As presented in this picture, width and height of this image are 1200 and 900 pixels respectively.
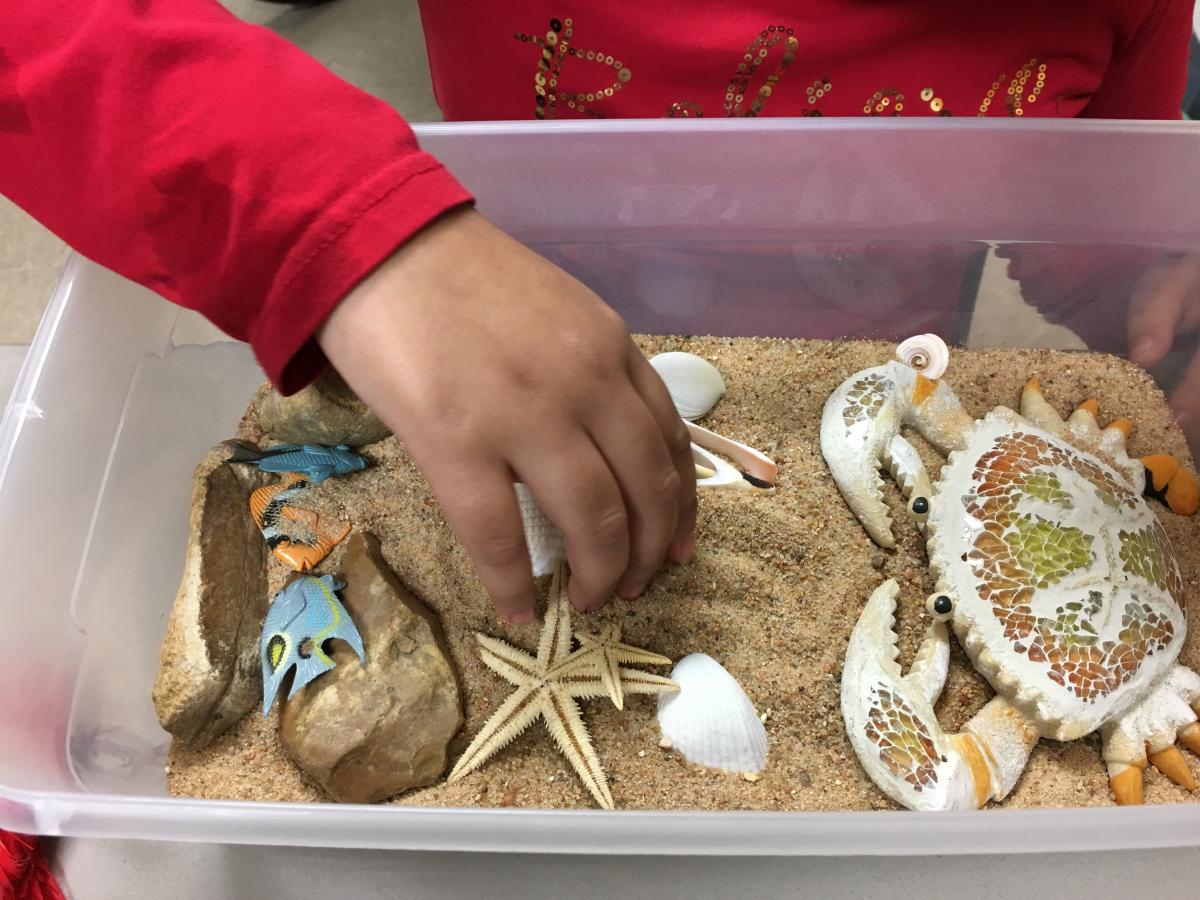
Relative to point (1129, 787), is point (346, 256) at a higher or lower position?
higher

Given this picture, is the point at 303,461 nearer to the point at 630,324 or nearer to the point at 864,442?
the point at 630,324

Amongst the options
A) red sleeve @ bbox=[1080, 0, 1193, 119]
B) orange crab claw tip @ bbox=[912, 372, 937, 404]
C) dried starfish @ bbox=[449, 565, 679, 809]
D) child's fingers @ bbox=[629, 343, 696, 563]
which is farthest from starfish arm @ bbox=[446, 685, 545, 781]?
red sleeve @ bbox=[1080, 0, 1193, 119]

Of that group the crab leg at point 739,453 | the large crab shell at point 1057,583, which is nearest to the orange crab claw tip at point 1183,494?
the large crab shell at point 1057,583

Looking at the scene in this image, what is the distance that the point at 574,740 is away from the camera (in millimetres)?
726

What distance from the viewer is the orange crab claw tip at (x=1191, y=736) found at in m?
0.77

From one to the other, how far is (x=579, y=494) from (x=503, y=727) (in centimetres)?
32

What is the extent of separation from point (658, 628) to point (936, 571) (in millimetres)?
269

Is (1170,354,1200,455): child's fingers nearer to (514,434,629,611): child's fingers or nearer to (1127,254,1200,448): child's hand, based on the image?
(1127,254,1200,448): child's hand

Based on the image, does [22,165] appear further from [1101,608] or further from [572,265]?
[1101,608]

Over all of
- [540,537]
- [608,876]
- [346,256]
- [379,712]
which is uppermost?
[346,256]

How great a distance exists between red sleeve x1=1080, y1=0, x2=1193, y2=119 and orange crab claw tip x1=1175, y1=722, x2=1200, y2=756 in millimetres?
656

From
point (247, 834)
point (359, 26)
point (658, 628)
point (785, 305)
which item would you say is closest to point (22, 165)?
point (247, 834)

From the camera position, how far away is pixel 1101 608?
2.44 ft

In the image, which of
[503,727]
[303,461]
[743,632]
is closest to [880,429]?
[743,632]
